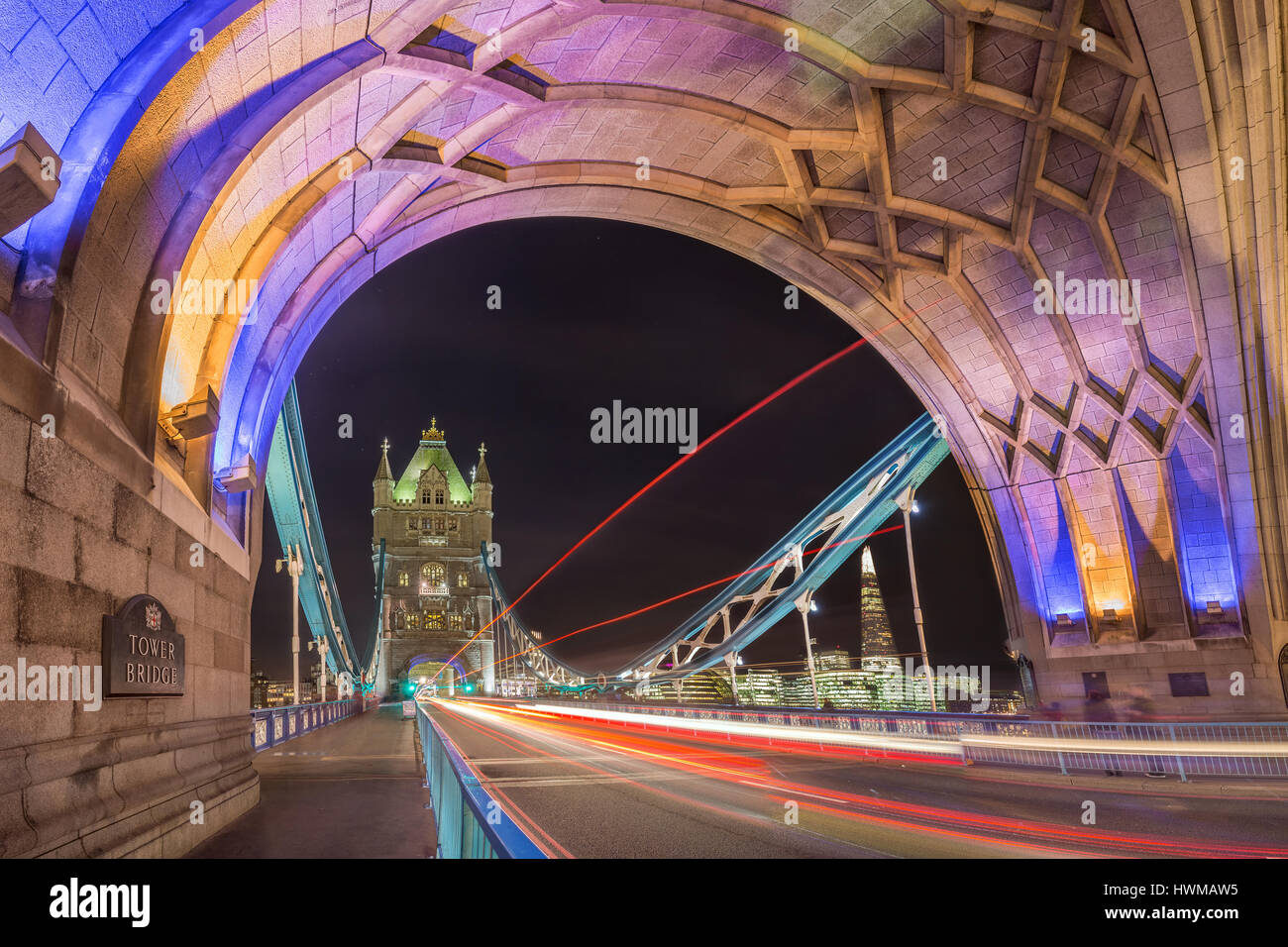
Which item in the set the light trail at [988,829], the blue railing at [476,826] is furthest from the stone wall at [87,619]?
the light trail at [988,829]

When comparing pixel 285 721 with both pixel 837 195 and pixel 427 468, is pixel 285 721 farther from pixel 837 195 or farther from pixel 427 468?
pixel 427 468

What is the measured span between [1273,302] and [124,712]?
714 inches

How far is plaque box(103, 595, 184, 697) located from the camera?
17.0 feet

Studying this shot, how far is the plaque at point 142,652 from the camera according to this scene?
5184 millimetres

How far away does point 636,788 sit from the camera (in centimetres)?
1141

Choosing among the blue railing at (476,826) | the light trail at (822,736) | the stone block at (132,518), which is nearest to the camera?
the blue railing at (476,826)

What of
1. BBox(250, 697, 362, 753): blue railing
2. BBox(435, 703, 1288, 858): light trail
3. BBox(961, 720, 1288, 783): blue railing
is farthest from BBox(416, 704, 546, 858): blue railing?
BBox(961, 720, 1288, 783): blue railing

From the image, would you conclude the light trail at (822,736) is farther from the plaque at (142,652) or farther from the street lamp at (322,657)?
the street lamp at (322,657)

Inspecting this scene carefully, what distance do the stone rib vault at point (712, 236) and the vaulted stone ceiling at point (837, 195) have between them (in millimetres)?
51

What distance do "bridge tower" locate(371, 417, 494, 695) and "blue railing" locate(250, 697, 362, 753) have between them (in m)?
82.5

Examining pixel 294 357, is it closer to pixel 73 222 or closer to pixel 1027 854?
pixel 73 222

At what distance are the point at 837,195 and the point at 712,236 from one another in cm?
300
